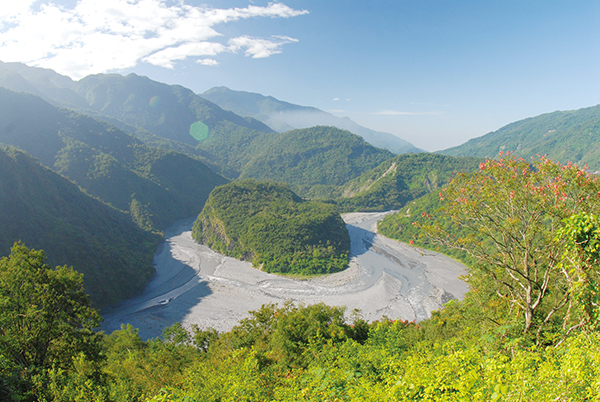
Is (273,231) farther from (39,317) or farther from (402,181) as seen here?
(402,181)

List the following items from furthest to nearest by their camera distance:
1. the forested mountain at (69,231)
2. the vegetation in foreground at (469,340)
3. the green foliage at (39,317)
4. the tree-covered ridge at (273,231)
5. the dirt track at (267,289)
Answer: the tree-covered ridge at (273,231), the forested mountain at (69,231), the dirt track at (267,289), the green foliage at (39,317), the vegetation in foreground at (469,340)

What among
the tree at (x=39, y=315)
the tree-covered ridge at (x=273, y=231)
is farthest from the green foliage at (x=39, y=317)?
the tree-covered ridge at (x=273, y=231)

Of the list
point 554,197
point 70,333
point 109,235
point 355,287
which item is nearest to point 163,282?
point 109,235

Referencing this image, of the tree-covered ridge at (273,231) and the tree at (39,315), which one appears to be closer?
the tree at (39,315)

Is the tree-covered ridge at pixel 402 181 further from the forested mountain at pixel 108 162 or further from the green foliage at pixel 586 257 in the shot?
the green foliage at pixel 586 257

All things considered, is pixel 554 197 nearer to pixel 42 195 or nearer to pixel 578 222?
pixel 578 222

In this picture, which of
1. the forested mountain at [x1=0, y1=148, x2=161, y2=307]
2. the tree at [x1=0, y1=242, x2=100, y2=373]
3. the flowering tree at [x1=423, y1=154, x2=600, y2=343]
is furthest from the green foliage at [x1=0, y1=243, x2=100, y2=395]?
the forested mountain at [x1=0, y1=148, x2=161, y2=307]

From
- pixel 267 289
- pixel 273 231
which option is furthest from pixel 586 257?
pixel 273 231

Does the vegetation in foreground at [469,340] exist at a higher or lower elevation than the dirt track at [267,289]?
higher
